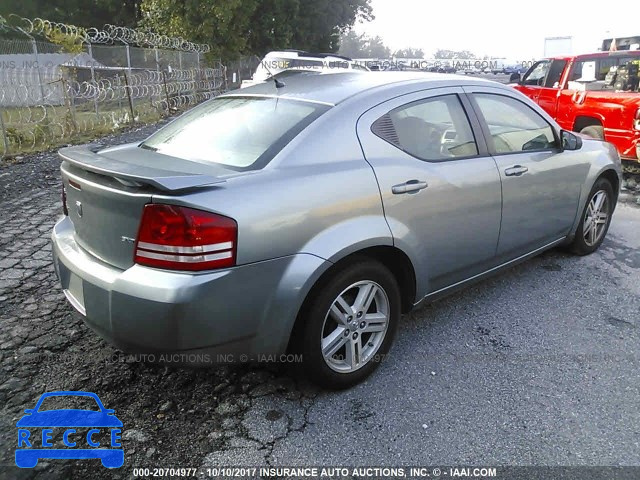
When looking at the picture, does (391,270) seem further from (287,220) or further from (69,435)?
(69,435)

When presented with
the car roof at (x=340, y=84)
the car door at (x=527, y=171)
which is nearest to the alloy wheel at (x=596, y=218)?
the car door at (x=527, y=171)

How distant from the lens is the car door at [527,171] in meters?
3.58

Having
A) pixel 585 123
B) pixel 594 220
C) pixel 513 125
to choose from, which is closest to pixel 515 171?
pixel 513 125

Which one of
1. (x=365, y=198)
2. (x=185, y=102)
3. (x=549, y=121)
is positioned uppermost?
(x=549, y=121)

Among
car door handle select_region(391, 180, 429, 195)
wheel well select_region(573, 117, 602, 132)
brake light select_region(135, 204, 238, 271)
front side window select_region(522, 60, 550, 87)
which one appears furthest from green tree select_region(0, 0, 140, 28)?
Answer: brake light select_region(135, 204, 238, 271)

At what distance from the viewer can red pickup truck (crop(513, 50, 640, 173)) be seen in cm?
743

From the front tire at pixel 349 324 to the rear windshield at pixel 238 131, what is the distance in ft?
2.42

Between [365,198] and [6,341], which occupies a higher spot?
[365,198]

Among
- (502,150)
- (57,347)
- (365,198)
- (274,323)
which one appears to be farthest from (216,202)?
(502,150)

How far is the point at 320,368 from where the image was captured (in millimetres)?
2697

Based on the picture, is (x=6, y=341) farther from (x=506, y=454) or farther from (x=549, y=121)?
(x=549, y=121)

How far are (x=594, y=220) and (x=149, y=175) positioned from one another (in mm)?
4076

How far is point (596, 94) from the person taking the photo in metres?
8.05

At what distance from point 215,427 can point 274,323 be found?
62cm
